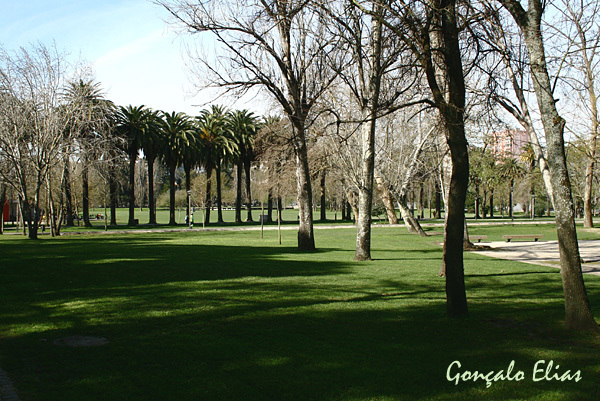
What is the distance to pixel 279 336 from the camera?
7.11m

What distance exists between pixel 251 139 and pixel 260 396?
5613 cm

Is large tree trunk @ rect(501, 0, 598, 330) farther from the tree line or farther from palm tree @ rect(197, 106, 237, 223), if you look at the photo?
palm tree @ rect(197, 106, 237, 223)

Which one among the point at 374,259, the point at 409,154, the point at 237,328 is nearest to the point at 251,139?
the point at 409,154

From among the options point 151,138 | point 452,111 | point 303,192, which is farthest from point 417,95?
point 151,138

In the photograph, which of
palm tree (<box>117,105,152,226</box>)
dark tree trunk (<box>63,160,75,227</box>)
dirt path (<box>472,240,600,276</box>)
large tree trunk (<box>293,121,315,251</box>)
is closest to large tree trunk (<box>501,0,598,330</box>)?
dirt path (<box>472,240,600,276</box>)

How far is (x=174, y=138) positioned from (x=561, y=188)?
172ft

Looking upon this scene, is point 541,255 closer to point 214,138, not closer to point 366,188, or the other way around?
point 366,188

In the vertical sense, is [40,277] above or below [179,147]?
below

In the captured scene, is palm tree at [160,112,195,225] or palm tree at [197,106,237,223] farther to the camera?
palm tree at [197,106,237,223]

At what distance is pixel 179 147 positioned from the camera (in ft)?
185

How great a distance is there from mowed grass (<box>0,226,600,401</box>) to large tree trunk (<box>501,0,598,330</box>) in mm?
382

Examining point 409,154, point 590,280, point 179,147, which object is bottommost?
point 590,280

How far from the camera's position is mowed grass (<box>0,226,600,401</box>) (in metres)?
5.16

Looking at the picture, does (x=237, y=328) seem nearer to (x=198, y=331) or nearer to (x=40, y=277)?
(x=198, y=331)
